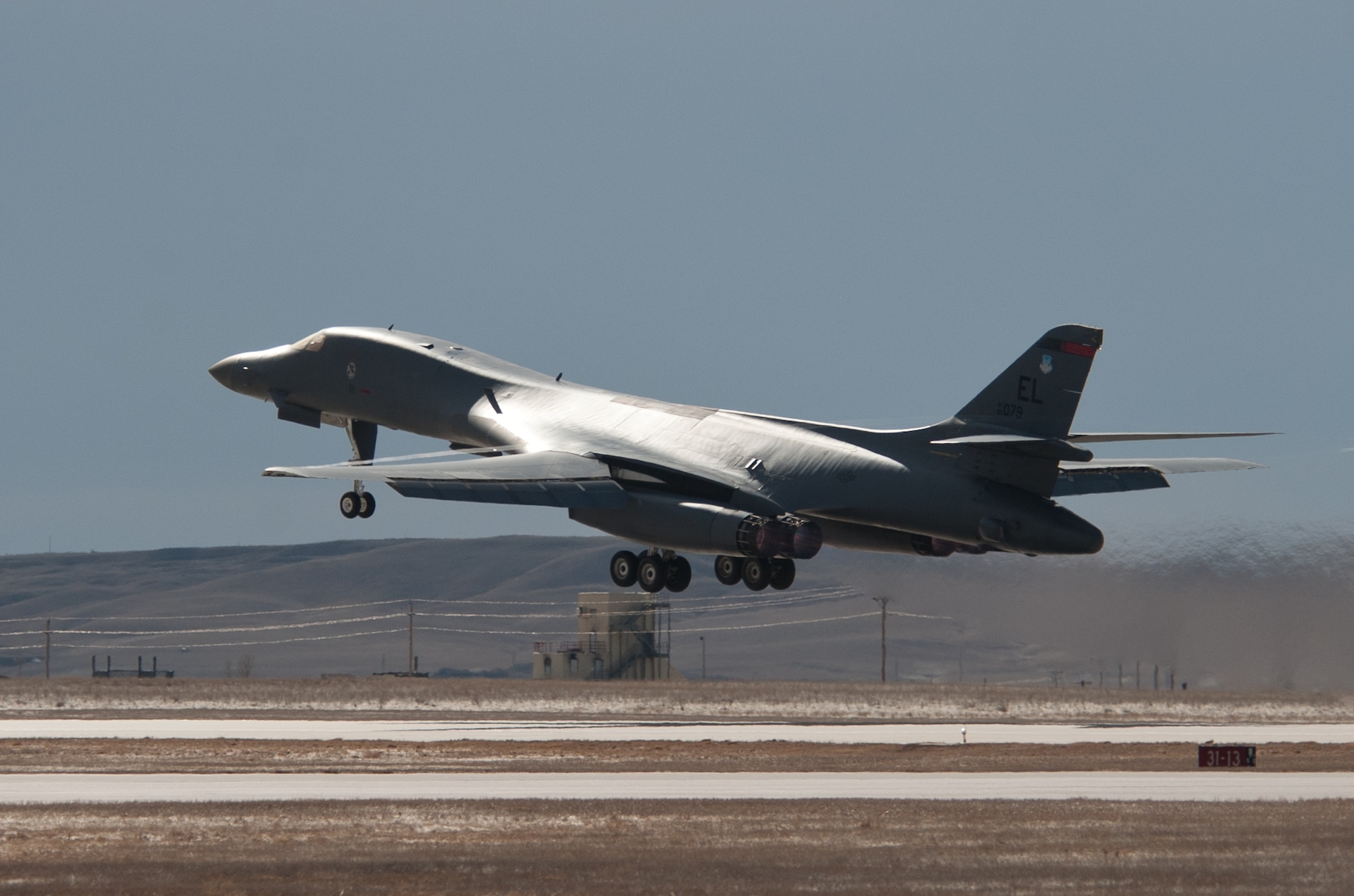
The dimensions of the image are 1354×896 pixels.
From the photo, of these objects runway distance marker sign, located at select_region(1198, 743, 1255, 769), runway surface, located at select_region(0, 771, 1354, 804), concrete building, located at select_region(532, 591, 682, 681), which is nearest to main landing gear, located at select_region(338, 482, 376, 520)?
runway surface, located at select_region(0, 771, 1354, 804)

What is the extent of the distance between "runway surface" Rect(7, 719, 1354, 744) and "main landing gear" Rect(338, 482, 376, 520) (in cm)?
575

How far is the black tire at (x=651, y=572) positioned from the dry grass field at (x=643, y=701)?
13.4 m

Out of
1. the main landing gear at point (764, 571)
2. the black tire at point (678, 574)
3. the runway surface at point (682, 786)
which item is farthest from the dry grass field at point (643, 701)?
the runway surface at point (682, 786)

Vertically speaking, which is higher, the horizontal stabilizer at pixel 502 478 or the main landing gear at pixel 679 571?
the horizontal stabilizer at pixel 502 478

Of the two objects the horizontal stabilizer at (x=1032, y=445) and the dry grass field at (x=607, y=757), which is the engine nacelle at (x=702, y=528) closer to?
the dry grass field at (x=607, y=757)

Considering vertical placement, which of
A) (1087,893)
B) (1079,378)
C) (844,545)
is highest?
(1079,378)

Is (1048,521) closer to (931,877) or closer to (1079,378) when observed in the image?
(1079,378)

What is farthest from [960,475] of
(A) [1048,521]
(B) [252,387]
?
(B) [252,387]

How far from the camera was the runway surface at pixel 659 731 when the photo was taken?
143 ft

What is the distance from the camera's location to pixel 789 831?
23453 millimetres

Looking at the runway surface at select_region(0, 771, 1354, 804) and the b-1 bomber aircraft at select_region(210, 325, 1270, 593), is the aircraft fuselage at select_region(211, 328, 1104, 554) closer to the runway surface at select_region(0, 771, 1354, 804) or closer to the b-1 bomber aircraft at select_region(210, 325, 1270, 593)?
the b-1 bomber aircraft at select_region(210, 325, 1270, 593)

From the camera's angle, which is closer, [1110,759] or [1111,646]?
[1110,759]

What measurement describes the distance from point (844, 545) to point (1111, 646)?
13.3 metres

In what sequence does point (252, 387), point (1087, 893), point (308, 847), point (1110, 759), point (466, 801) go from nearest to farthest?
point (1087, 893) < point (308, 847) < point (466, 801) < point (1110, 759) < point (252, 387)
